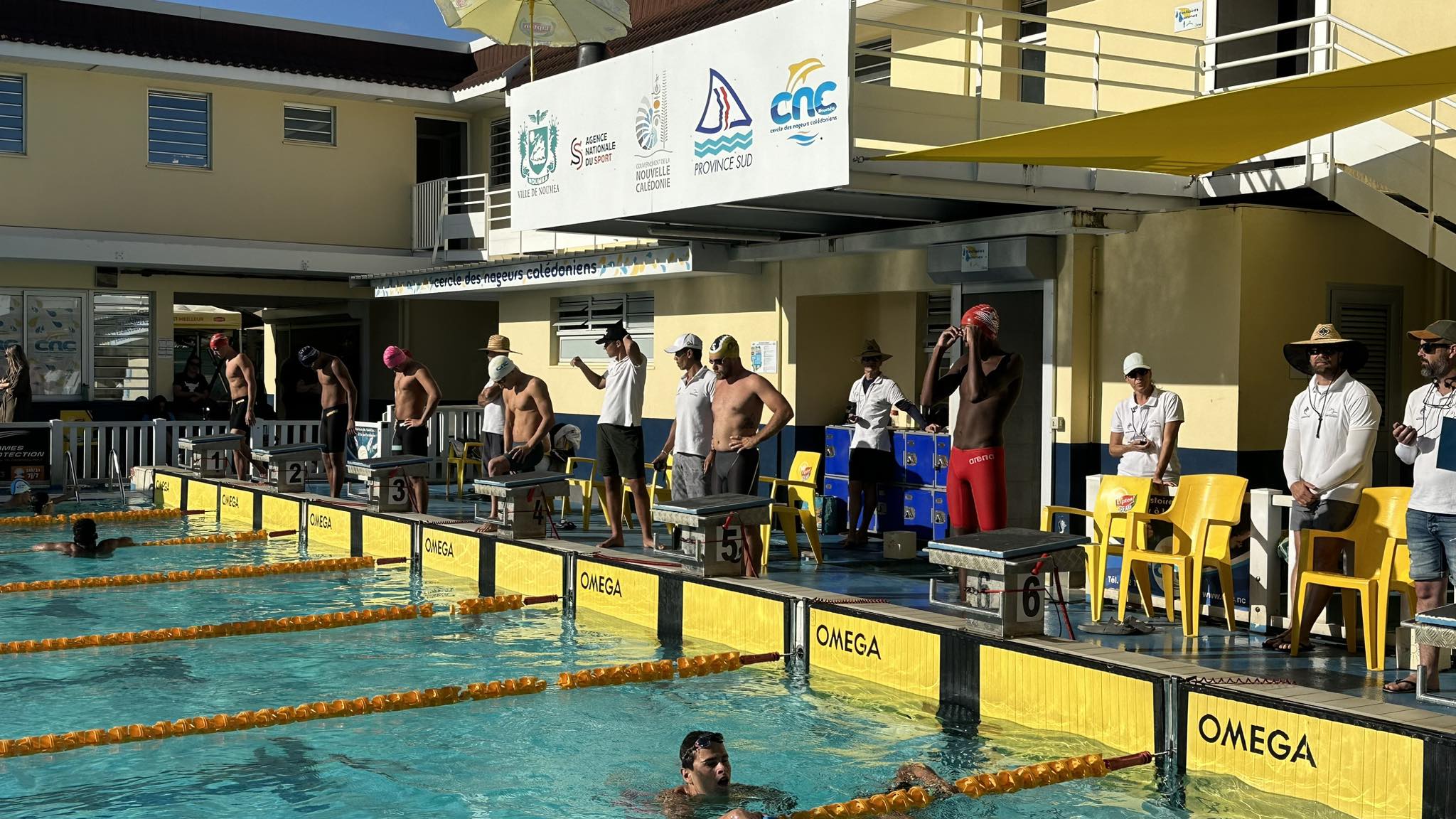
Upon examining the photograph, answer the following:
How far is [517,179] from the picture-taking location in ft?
48.9

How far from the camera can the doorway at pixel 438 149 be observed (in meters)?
24.9

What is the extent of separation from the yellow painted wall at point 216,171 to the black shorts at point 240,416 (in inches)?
215

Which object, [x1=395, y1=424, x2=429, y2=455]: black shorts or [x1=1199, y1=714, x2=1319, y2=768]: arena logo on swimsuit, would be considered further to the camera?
[x1=395, y1=424, x2=429, y2=455]: black shorts

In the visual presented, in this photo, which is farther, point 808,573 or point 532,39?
point 532,39

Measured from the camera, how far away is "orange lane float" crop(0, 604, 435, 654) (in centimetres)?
955

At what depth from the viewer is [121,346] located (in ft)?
73.8

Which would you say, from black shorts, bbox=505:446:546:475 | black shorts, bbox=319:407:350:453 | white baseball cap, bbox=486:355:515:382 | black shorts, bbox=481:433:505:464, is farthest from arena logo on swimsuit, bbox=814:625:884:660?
black shorts, bbox=319:407:350:453

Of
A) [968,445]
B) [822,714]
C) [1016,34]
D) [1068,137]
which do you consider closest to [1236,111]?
[1068,137]

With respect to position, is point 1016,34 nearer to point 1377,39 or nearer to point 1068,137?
point 1377,39

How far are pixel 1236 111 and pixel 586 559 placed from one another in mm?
5695

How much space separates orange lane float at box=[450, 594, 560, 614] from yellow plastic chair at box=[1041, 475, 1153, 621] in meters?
3.85

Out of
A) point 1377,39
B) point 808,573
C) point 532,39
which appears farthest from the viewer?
point 532,39

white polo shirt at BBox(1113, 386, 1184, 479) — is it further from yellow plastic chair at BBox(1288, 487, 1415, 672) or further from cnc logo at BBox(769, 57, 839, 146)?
cnc logo at BBox(769, 57, 839, 146)

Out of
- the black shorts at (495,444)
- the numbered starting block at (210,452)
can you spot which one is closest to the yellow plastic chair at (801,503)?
the black shorts at (495,444)
